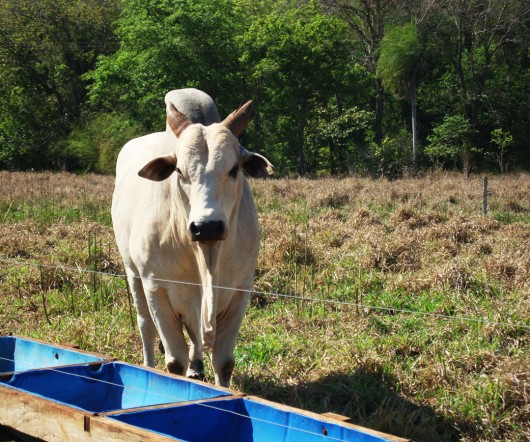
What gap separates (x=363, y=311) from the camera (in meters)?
7.43

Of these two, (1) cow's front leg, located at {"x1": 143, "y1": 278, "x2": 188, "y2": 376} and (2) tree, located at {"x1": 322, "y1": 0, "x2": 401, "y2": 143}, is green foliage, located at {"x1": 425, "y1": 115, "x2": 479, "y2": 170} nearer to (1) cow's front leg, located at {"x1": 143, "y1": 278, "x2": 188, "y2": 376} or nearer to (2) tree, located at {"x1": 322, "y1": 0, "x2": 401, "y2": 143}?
(2) tree, located at {"x1": 322, "y1": 0, "x2": 401, "y2": 143}

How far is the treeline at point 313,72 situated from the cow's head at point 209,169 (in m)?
26.2

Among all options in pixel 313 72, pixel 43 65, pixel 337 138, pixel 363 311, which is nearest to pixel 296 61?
pixel 313 72

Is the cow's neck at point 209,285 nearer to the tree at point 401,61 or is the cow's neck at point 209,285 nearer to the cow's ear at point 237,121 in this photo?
the cow's ear at point 237,121

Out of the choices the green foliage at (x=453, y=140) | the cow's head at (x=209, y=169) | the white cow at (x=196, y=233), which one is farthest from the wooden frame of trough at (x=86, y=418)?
the green foliage at (x=453, y=140)

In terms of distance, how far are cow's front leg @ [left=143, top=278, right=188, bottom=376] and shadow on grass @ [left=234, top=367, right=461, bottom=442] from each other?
532mm

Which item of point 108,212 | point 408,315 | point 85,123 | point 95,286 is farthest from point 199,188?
point 85,123

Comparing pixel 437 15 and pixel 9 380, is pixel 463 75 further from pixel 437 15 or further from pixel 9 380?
pixel 9 380

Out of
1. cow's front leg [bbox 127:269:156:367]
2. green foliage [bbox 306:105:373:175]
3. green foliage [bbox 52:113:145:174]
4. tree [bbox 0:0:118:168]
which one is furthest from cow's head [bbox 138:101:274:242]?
tree [bbox 0:0:118:168]

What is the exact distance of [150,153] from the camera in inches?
261

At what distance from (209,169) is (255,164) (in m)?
0.51

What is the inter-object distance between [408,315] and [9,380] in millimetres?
3985

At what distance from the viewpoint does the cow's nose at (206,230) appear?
4.56 meters

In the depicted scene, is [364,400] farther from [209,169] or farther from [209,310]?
[209,169]
